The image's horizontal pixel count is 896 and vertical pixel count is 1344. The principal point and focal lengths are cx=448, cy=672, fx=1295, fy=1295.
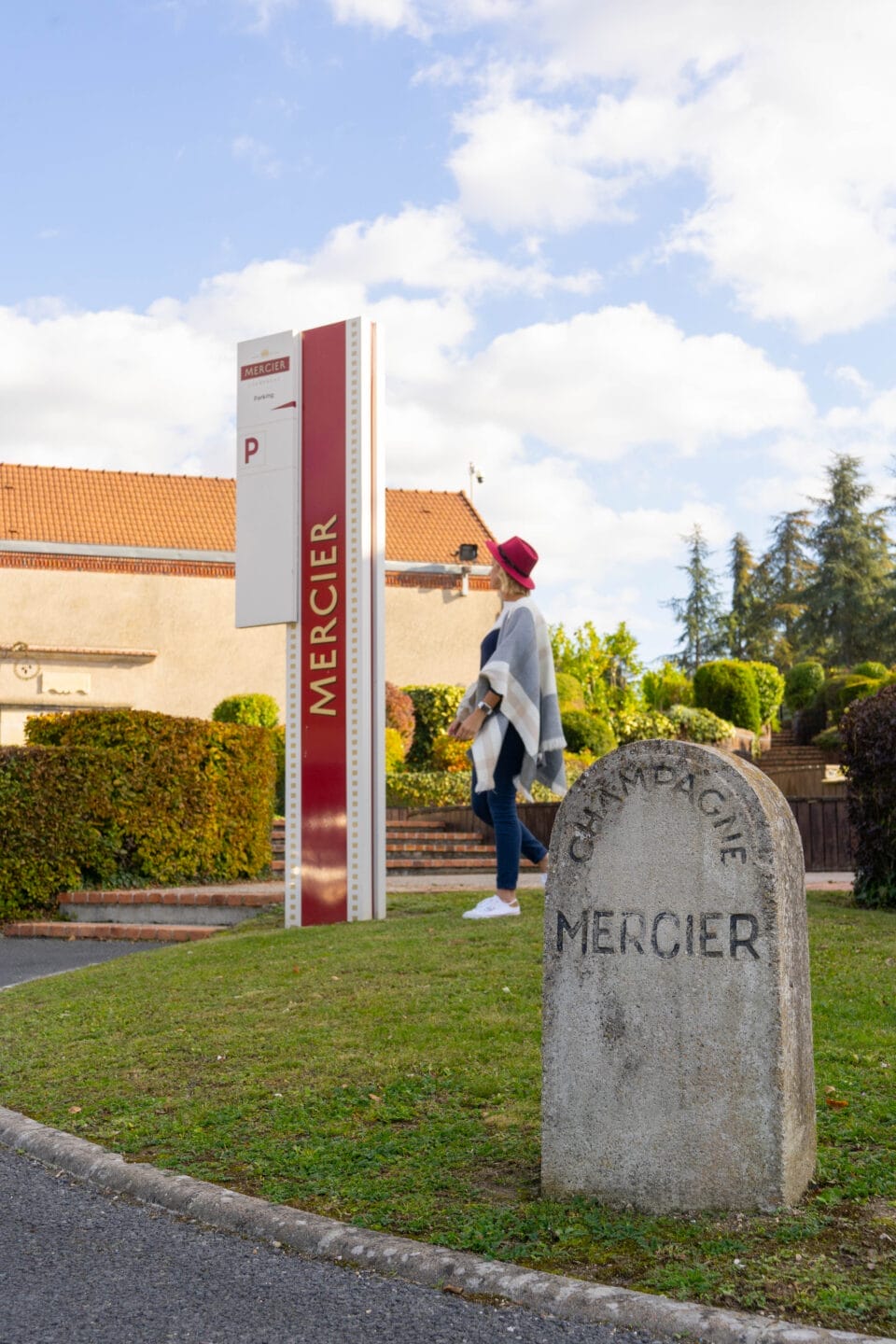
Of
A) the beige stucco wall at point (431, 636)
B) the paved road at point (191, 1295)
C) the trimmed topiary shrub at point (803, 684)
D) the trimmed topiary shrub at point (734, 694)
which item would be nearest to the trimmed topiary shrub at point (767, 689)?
the trimmed topiary shrub at point (734, 694)

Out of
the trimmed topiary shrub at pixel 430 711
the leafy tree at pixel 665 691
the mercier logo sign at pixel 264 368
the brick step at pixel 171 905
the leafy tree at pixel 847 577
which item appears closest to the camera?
the mercier logo sign at pixel 264 368

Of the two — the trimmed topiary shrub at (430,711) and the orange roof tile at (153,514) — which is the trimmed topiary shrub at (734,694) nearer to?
the orange roof tile at (153,514)

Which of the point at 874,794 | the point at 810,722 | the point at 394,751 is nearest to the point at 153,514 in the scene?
the point at 394,751

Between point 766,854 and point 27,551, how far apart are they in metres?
28.6

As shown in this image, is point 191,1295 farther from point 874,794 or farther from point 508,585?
point 874,794

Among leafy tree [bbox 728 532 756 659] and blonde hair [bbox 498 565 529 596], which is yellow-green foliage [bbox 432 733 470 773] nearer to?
Answer: blonde hair [bbox 498 565 529 596]

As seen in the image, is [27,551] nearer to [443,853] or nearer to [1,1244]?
[443,853]

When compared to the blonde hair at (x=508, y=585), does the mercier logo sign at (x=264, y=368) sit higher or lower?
higher

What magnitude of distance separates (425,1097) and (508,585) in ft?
13.7

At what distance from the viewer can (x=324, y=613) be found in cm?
964

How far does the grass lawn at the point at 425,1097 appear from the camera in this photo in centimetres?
313

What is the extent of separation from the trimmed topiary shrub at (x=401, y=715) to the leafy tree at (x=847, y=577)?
27623 mm

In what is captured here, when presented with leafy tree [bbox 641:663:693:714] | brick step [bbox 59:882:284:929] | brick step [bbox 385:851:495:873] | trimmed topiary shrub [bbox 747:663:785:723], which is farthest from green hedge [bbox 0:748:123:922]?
trimmed topiary shrub [bbox 747:663:785:723]

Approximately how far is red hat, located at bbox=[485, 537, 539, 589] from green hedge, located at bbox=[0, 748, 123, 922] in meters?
5.76
